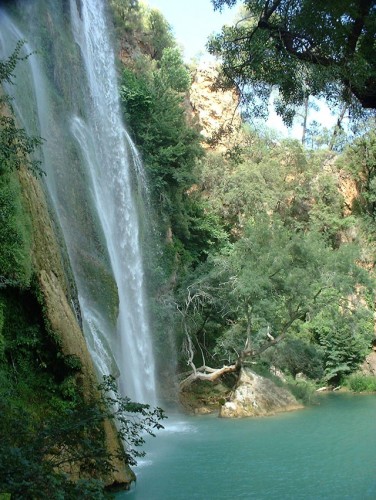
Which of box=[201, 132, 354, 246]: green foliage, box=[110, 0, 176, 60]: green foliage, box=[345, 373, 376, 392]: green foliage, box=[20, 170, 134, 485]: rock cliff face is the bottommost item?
box=[345, 373, 376, 392]: green foliage

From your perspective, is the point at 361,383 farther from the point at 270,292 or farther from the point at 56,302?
the point at 56,302

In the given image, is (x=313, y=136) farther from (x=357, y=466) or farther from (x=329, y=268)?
(x=357, y=466)

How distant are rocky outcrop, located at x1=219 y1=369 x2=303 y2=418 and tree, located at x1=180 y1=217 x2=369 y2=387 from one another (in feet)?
3.24

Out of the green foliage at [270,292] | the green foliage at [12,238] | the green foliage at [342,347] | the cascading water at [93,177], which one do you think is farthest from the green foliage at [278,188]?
the green foliage at [12,238]

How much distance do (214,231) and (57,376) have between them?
1740 cm

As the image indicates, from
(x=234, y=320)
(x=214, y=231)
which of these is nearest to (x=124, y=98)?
(x=214, y=231)

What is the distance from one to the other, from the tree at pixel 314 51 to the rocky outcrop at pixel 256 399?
11.8m

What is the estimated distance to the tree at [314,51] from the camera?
19.6 ft

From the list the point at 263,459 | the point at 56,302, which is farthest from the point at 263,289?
the point at 56,302

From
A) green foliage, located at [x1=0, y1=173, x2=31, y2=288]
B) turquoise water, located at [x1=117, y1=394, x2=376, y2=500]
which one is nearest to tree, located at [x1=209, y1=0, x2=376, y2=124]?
green foliage, located at [x1=0, y1=173, x2=31, y2=288]

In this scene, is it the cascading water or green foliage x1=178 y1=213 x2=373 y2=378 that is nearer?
the cascading water

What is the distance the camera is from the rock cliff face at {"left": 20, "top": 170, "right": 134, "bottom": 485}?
8.22 metres

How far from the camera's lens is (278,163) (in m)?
30.3

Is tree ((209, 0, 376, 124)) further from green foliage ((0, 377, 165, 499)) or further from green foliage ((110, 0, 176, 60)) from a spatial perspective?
green foliage ((110, 0, 176, 60))
